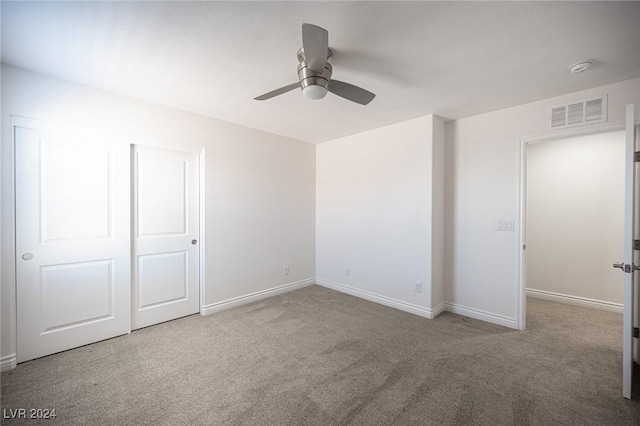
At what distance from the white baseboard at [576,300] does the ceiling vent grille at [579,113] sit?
247 centimetres

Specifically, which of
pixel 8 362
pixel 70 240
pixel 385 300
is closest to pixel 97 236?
pixel 70 240

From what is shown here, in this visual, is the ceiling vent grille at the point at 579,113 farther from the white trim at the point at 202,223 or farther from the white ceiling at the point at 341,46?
the white trim at the point at 202,223

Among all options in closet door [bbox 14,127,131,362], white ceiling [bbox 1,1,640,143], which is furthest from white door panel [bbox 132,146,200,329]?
white ceiling [bbox 1,1,640,143]

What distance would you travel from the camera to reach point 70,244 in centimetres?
244

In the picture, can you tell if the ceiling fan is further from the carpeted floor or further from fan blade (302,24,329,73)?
the carpeted floor

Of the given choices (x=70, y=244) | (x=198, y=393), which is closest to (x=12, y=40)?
(x=70, y=244)

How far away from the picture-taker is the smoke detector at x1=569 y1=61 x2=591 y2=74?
6.62 feet

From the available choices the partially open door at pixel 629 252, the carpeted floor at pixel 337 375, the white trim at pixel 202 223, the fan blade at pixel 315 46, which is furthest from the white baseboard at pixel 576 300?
the white trim at pixel 202 223

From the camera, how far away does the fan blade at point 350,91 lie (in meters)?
1.89

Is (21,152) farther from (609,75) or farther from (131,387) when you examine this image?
(609,75)

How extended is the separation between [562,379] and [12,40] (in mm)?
4651

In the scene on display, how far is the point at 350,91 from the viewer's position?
197 cm

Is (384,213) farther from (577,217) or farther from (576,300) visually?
(576,300)

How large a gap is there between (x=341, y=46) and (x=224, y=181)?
7.44ft
